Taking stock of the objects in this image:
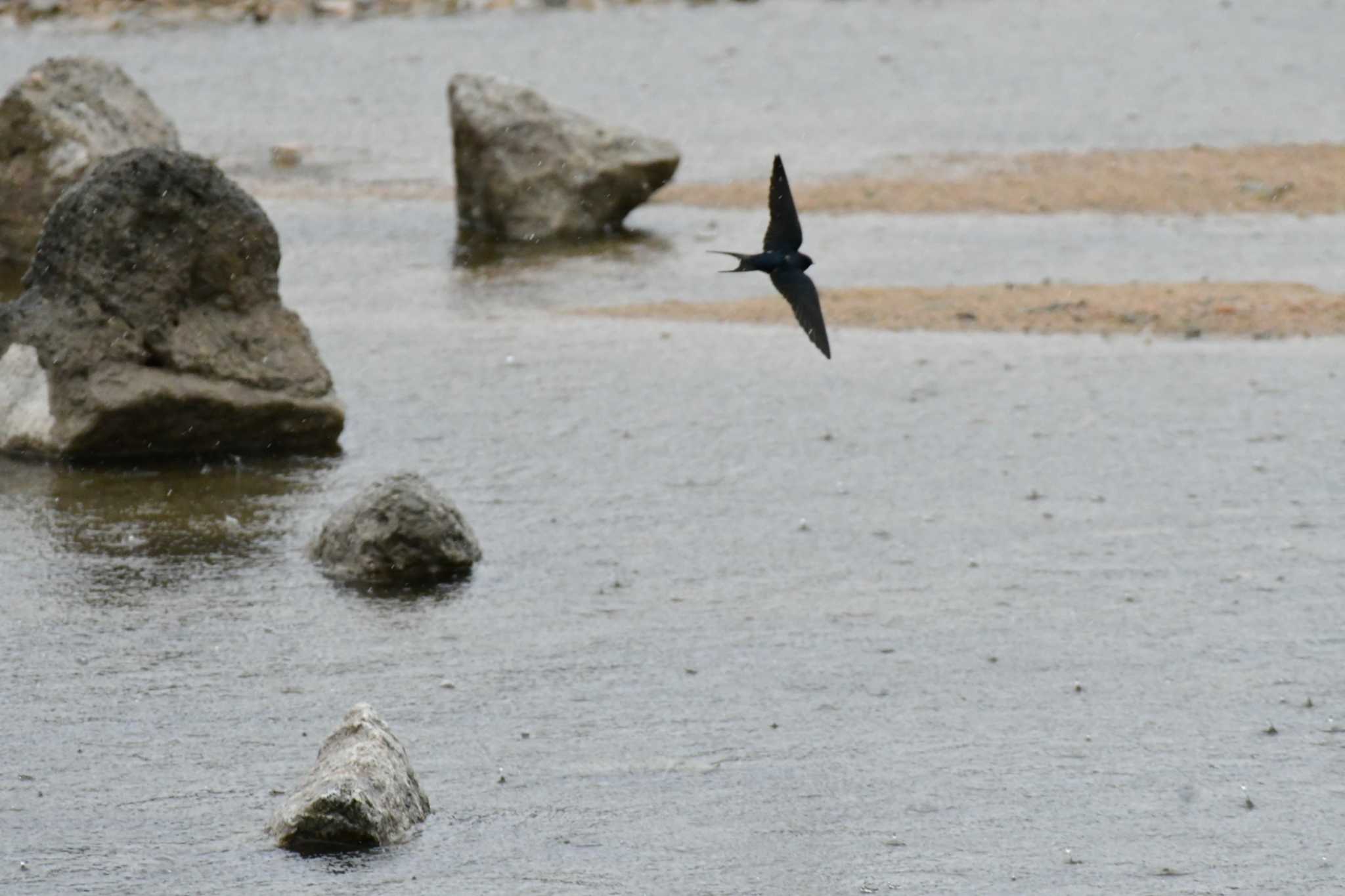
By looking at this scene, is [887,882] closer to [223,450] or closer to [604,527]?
[604,527]

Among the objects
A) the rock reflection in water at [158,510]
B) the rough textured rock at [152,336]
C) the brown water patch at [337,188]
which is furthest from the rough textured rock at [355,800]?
the brown water patch at [337,188]

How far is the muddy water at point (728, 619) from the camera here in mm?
7203

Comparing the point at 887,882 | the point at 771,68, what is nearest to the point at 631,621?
the point at 887,882

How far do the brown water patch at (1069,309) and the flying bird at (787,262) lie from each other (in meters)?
7.90

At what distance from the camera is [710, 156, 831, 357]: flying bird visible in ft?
23.9

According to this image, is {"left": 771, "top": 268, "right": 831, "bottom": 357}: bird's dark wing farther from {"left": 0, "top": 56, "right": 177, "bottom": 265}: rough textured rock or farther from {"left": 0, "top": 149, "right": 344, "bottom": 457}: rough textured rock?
{"left": 0, "top": 56, "right": 177, "bottom": 265}: rough textured rock

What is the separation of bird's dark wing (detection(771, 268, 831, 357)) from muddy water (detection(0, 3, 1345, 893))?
1706 millimetres

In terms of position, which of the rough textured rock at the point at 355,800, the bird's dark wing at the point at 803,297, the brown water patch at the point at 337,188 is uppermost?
the bird's dark wing at the point at 803,297

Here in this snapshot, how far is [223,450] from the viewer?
12.1m

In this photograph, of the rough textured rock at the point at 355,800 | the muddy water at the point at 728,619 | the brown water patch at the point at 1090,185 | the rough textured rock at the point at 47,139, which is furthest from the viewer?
the brown water patch at the point at 1090,185

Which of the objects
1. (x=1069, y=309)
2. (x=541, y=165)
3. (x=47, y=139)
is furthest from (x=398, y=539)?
(x=541, y=165)

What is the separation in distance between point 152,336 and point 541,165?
7.20 m

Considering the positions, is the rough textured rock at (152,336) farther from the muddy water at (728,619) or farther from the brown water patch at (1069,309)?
the brown water patch at (1069,309)

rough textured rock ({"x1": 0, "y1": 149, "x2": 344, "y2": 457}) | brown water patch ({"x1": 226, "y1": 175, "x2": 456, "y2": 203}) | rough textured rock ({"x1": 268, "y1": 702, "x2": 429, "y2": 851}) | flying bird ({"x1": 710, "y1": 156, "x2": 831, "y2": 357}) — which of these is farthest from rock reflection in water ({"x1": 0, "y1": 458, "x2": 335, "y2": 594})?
brown water patch ({"x1": 226, "y1": 175, "x2": 456, "y2": 203})
